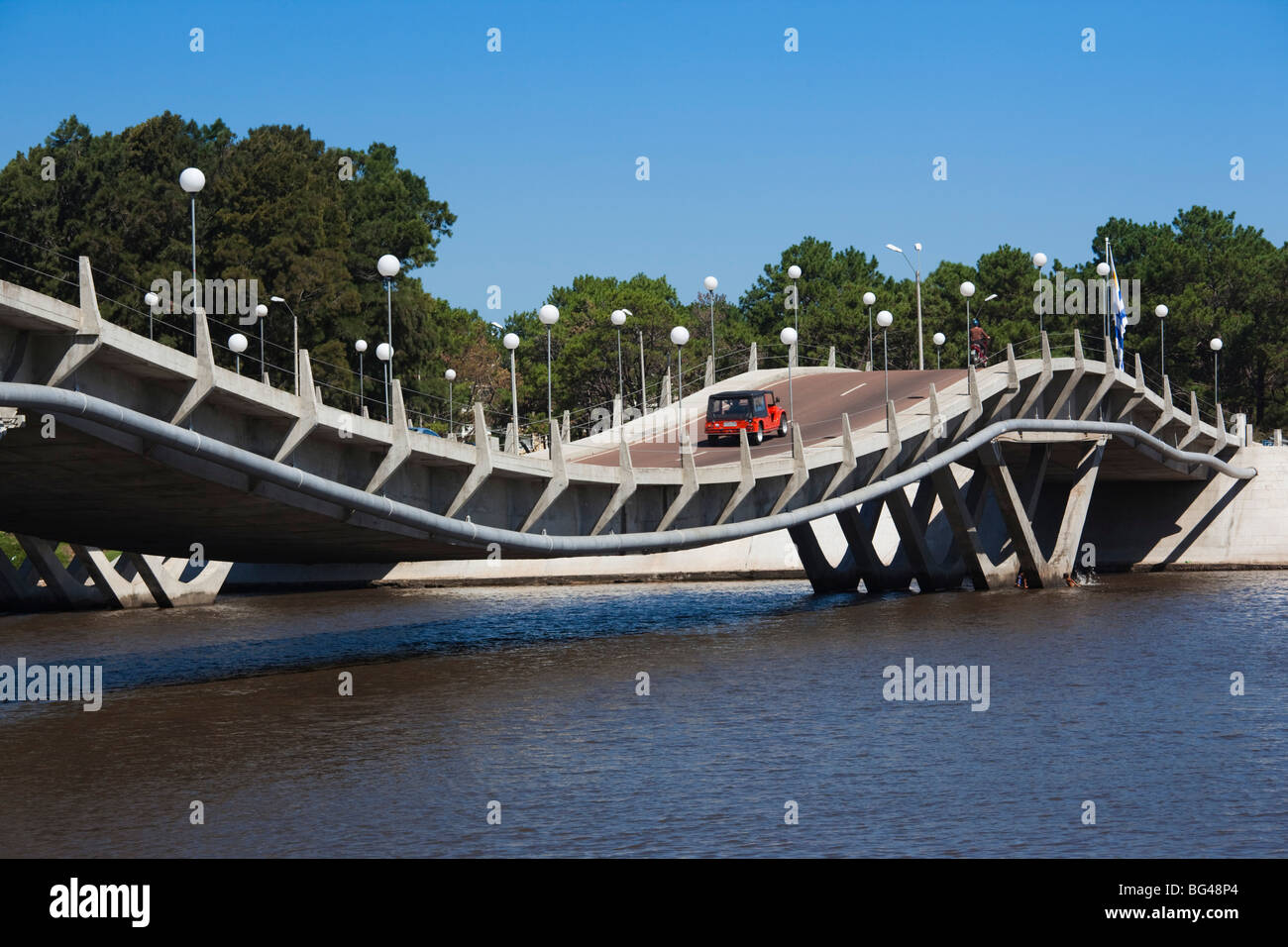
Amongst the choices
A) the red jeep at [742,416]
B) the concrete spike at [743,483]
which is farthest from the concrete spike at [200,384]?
the red jeep at [742,416]

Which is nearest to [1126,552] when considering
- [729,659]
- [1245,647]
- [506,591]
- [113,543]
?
[506,591]

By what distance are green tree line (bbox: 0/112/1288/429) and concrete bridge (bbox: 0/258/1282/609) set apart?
30.6 feet

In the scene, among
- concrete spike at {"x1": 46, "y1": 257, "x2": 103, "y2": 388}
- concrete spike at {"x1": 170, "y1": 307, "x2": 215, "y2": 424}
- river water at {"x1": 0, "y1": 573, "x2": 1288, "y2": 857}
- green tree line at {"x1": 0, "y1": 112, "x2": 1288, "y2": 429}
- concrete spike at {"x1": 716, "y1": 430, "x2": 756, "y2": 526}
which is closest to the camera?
river water at {"x1": 0, "y1": 573, "x2": 1288, "y2": 857}

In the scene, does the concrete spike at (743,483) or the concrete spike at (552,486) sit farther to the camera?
the concrete spike at (743,483)

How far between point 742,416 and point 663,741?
3001 centimetres

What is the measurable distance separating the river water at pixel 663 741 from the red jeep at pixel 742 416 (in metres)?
9.56

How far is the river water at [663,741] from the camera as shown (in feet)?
68.8

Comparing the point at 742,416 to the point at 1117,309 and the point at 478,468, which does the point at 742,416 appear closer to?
the point at 1117,309

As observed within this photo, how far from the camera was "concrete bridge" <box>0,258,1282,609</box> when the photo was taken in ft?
89.8

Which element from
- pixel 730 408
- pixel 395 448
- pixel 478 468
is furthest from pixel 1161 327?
pixel 395 448

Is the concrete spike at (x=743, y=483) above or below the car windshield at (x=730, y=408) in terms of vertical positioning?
below

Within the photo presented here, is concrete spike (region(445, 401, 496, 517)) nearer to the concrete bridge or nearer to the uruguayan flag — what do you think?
the concrete bridge

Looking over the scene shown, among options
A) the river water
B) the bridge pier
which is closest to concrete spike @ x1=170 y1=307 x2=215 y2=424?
the river water

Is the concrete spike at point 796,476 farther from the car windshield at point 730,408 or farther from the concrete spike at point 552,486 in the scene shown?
the car windshield at point 730,408
